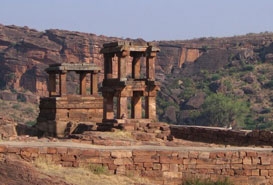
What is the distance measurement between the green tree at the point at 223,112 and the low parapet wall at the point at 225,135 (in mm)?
42544

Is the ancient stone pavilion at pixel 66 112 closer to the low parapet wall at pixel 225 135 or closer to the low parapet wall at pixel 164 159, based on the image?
the low parapet wall at pixel 225 135

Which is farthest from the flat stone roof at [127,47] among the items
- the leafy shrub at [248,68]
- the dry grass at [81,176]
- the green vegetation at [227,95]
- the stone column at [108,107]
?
the leafy shrub at [248,68]

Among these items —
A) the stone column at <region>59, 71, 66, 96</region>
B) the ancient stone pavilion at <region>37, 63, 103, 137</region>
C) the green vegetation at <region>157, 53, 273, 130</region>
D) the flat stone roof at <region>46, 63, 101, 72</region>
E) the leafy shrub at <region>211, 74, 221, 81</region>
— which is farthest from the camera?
the leafy shrub at <region>211, 74, 221, 81</region>

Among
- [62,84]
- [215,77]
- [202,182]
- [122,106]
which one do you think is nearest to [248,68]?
[215,77]

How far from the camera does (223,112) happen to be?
69500 millimetres

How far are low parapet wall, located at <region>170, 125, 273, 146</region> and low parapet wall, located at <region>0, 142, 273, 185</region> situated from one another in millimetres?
4750

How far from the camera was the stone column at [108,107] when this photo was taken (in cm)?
2533

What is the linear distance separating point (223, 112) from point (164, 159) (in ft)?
184

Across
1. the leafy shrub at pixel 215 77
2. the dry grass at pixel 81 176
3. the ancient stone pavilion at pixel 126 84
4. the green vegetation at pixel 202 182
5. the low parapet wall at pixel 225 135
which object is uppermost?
Answer: the leafy shrub at pixel 215 77

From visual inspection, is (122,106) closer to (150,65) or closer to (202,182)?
(150,65)

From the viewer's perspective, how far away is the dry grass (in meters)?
12.2

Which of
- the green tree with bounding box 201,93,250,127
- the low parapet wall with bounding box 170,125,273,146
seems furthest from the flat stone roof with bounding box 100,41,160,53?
the green tree with bounding box 201,93,250,127

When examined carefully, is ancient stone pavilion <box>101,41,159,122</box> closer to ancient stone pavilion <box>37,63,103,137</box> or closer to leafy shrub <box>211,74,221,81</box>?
ancient stone pavilion <box>37,63,103,137</box>

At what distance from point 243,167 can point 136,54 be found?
1164 cm
